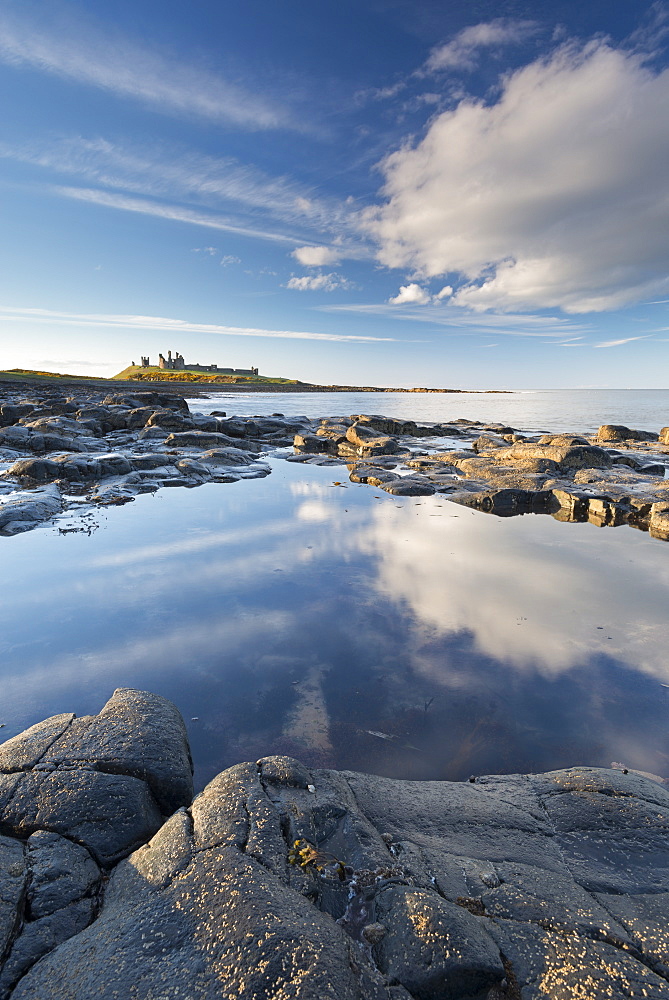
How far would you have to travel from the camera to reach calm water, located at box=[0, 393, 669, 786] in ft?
14.9

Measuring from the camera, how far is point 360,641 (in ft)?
20.5

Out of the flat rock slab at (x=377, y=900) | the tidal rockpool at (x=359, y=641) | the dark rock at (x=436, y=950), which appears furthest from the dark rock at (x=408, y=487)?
the dark rock at (x=436, y=950)

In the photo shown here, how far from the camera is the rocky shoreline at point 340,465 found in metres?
13.5

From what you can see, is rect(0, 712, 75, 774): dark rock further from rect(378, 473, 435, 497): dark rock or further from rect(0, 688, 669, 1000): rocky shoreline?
rect(378, 473, 435, 497): dark rock

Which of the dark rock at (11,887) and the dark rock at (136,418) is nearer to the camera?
the dark rock at (11,887)

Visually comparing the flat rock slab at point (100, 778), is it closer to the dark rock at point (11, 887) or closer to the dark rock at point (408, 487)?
the dark rock at point (11, 887)

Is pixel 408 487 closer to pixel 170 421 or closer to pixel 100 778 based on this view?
pixel 100 778

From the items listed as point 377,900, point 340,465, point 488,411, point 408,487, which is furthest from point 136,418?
point 488,411

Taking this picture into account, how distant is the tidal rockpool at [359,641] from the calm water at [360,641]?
26 mm

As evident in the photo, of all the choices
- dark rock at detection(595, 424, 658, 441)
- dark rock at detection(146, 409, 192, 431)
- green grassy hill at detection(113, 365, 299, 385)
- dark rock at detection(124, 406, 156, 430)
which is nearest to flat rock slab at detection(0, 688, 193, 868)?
dark rock at detection(146, 409, 192, 431)

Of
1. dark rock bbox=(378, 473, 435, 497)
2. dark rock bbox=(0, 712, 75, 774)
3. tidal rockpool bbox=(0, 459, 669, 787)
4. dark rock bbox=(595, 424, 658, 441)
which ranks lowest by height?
tidal rockpool bbox=(0, 459, 669, 787)

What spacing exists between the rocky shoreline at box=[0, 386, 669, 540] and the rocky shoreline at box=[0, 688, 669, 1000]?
380 inches

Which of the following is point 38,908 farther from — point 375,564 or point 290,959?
point 375,564

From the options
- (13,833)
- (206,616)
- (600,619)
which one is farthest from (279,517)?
(13,833)
